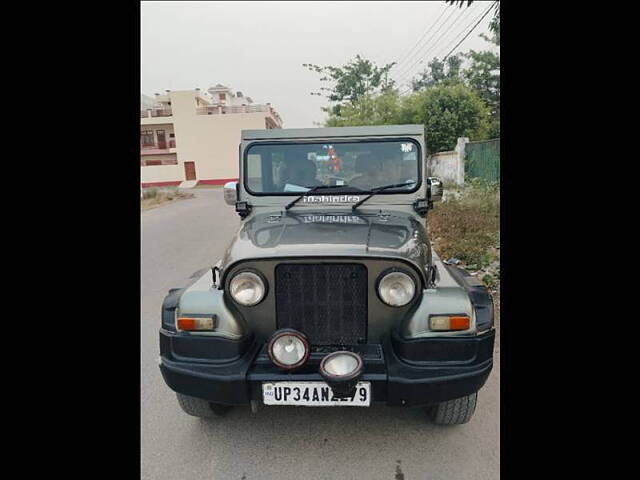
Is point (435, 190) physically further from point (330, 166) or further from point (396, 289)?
point (396, 289)

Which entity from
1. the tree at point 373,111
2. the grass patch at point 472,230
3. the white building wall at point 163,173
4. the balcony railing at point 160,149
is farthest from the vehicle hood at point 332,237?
the balcony railing at point 160,149

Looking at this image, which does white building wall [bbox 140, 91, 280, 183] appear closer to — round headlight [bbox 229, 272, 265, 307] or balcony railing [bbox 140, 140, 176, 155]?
balcony railing [bbox 140, 140, 176, 155]

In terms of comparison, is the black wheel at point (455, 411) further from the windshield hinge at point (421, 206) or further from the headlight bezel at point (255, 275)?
the windshield hinge at point (421, 206)

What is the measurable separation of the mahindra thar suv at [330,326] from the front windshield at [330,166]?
0.58 meters

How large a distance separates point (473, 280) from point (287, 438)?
1584 millimetres

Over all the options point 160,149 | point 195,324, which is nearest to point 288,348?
point 195,324

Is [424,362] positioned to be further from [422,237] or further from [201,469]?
[201,469]

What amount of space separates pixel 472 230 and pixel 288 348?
18.4 ft

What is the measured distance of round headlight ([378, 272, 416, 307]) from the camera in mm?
2293

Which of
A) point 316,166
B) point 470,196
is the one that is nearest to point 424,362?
point 316,166

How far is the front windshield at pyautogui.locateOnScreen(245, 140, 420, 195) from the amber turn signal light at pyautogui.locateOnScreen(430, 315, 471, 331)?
1322 millimetres

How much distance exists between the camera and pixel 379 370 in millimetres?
2174

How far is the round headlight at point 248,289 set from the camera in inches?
92.4

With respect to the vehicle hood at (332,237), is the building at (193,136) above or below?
above
